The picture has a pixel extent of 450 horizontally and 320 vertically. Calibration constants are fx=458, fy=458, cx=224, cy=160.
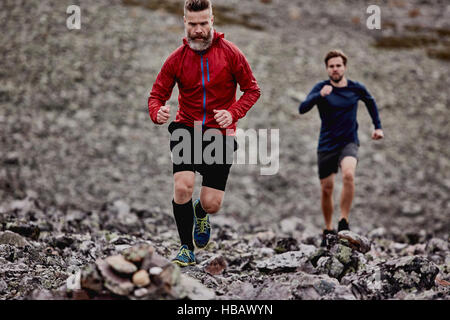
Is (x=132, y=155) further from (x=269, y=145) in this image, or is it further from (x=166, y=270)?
(x=166, y=270)

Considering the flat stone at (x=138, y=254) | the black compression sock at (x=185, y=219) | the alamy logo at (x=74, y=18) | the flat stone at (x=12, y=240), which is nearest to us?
the flat stone at (x=138, y=254)

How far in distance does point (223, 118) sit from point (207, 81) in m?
0.57

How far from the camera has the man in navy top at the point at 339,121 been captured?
7.95 meters

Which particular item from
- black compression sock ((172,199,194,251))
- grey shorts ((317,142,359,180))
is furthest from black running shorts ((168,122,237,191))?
grey shorts ((317,142,359,180))

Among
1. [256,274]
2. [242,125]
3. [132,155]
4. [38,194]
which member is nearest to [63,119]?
[132,155]

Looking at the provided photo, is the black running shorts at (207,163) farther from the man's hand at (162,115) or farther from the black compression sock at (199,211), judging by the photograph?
the black compression sock at (199,211)

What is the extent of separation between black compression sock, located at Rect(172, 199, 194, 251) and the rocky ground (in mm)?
432

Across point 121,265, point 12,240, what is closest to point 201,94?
point 121,265

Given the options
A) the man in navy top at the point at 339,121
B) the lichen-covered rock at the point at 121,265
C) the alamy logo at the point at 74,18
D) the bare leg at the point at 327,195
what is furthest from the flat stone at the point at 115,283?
the alamy logo at the point at 74,18

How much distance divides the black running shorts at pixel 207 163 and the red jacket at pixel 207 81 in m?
0.19

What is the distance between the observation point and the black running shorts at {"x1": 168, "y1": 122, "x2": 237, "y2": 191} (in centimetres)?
577

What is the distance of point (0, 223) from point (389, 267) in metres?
6.06

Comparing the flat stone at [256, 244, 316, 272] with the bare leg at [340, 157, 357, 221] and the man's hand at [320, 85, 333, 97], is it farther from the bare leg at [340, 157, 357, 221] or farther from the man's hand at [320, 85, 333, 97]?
the man's hand at [320, 85, 333, 97]

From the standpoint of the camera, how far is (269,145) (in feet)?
57.0
